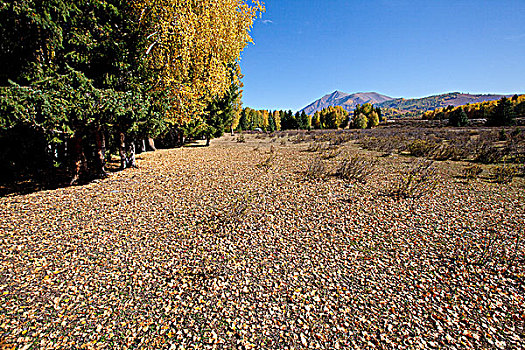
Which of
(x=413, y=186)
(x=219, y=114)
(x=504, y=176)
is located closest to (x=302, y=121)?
(x=219, y=114)

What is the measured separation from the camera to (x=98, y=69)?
26.5 ft

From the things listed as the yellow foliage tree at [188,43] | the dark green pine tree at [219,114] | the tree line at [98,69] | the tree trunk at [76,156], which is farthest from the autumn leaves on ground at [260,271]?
the dark green pine tree at [219,114]

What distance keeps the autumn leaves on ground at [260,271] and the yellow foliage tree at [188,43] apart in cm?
503

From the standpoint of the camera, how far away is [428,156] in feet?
47.0

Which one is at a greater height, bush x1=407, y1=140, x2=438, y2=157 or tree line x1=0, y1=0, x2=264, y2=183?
tree line x1=0, y1=0, x2=264, y2=183

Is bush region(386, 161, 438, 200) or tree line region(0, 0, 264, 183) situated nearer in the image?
tree line region(0, 0, 264, 183)

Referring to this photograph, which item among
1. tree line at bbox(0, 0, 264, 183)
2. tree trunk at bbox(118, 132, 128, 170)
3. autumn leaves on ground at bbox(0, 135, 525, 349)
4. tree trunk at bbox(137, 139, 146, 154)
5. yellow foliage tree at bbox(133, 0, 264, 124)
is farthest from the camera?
tree trunk at bbox(137, 139, 146, 154)

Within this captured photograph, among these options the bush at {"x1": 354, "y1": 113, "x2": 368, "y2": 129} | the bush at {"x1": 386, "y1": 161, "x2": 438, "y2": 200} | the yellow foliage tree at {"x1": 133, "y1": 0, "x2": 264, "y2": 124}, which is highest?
the yellow foliage tree at {"x1": 133, "y1": 0, "x2": 264, "y2": 124}

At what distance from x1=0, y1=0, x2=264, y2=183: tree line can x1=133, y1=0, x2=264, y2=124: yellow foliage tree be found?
4 centimetres

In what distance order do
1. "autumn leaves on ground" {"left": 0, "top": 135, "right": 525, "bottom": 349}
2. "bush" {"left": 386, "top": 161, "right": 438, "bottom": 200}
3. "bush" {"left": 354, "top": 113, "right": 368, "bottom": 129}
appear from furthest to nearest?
"bush" {"left": 354, "top": 113, "right": 368, "bottom": 129}
"bush" {"left": 386, "top": 161, "right": 438, "bottom": 200}
"autumn leaves on ground" {"left": 0, "top": 135, "right": 525, "bottom": 349}

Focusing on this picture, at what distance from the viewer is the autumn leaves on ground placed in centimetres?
301

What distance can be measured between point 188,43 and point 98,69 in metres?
3.41

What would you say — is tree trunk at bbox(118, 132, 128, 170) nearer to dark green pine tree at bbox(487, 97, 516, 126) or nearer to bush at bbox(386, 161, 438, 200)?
bush at bbox(386, 161, 438, 200)

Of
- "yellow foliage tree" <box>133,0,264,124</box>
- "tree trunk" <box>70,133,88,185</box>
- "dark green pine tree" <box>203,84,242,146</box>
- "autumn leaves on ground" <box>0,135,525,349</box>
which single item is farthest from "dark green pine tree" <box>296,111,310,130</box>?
"tree trunk" <box>70,133,88,185</box>
